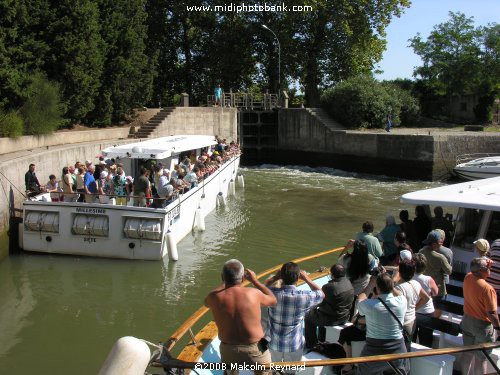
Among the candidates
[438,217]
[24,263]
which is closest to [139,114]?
[24,263]

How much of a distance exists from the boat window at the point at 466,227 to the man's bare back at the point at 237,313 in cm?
399

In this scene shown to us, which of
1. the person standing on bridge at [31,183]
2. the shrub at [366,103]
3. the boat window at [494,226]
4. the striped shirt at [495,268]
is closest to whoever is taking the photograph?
the striped shirt at [495,268]

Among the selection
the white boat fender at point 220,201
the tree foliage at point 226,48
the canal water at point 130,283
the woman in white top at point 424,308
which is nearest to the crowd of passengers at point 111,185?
the canal water at point 130,283

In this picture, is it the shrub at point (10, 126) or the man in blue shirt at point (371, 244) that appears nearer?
the man in blue shirt at point (371, 244)

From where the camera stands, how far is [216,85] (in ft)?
130

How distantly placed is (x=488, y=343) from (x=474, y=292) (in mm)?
448

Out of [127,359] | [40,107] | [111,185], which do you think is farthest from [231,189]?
[127,359]

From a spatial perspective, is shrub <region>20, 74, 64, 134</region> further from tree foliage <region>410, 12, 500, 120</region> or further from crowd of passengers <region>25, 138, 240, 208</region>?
tree foliage <region>410, 12, 500, 120</region>

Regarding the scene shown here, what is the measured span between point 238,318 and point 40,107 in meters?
16.4

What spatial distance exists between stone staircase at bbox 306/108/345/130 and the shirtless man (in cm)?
2788

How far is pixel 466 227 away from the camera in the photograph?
7164mm

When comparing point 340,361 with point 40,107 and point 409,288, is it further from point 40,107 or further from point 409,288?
point 40,107

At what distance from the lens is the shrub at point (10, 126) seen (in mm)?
16172

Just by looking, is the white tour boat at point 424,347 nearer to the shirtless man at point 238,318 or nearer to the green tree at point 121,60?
the shirtless man at point 238,318
